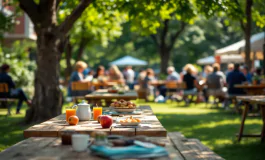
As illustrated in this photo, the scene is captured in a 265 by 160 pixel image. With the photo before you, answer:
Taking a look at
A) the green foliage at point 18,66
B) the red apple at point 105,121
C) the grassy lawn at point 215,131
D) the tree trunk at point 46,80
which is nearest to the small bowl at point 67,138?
the red apple at point 105,121

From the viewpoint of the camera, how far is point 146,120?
251 inches

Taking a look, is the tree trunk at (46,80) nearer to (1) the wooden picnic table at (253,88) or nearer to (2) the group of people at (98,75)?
(2) the group of people at (98,75)

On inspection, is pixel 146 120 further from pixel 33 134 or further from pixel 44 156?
pixel 44 156

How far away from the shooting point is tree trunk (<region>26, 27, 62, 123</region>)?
13367 millimetres

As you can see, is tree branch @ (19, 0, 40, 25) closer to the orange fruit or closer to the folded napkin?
the orange fruit

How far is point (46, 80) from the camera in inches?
533

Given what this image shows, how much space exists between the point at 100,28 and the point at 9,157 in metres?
28.0

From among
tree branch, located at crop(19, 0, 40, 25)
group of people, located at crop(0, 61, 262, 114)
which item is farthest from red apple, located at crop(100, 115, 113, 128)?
group of people, located at crop(0, 61, 262, 114)

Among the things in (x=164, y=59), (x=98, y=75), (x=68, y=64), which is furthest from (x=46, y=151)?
(x=164, y=59)

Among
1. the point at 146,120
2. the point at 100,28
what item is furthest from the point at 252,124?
the point at 100,28

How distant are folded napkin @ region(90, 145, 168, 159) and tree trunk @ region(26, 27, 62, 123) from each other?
978cm

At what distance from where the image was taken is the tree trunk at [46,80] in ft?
43.9

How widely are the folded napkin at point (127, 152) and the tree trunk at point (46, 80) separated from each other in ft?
32.1

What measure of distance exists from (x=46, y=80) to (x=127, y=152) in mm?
10068
